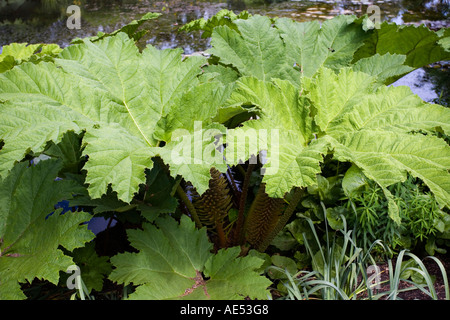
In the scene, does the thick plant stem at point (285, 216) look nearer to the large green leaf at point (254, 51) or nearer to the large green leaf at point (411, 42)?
the large green leaf at point (254, 51)

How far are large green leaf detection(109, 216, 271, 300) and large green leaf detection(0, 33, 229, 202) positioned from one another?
314 millimetres

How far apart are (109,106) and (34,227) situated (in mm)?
510

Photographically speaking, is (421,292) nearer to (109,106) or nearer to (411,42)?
(411,42)

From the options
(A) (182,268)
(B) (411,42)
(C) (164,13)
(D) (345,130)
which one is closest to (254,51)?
(D) (345,130)

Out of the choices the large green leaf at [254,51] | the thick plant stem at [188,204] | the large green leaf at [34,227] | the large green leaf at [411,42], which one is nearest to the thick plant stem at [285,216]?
the thick plant stem at [188,204]

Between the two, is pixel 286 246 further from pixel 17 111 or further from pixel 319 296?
pixel 17 111

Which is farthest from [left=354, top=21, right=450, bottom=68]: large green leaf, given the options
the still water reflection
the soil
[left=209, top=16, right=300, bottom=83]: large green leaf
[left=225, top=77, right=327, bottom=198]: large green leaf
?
the still water reflection

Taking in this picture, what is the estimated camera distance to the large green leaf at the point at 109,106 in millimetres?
1230

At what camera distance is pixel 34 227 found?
146 cm

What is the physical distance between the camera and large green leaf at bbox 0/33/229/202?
4.04 ft

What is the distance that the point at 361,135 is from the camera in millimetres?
1380

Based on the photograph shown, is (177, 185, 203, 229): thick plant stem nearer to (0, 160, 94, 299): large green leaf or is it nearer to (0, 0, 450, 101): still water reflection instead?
(0, 160, 94, 299): large green leaf

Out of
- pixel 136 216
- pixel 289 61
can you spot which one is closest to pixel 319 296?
pixel 136 216
